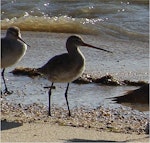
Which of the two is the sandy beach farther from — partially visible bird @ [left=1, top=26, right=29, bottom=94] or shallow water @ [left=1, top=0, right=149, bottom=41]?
shallow water @ [left=1, top=0, right=149, bottom=41]

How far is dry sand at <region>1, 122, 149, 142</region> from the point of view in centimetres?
586

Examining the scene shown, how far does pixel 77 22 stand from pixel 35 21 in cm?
93

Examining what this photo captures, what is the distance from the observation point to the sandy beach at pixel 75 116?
6.05 metres

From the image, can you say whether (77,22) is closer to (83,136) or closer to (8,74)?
(8,74)

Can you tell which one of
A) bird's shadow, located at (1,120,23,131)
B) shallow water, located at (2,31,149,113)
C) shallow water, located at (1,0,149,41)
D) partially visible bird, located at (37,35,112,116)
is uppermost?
partially visible bird, located at (37,35,112,116)

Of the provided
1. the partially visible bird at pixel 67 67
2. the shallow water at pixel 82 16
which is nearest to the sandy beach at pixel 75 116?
the partially visible bird at pixel 67 67

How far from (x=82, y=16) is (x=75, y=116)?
25.3 ft

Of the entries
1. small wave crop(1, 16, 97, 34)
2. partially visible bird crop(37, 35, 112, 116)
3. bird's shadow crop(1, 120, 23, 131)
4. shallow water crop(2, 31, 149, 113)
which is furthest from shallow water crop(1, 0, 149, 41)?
bird's shadow crop(1, 120, 23, 131)

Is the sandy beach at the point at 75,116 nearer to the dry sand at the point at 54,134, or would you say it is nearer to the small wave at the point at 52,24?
the dry sand at the point at 54,134

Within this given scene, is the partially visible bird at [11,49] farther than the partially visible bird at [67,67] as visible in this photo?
Yes

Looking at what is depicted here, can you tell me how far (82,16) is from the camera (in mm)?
14727

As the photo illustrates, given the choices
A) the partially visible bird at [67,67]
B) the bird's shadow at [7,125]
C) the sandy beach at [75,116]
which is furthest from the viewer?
the partially visible bird at [67,67]

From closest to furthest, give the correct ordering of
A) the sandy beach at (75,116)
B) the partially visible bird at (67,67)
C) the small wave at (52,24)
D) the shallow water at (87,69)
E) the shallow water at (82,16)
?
1. the sandy beach at (75,116)
2. the partially visible bird at (67,67)
3. the shallow water at (87,69)
4. the shallow water at (82,16)
5. the small wave at (52,24)

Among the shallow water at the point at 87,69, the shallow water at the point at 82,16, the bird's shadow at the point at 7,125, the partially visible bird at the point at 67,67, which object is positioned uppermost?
the partially visible bird at the point at 67,67
